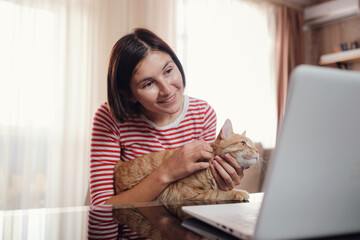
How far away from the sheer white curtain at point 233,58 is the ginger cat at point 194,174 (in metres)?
1.48

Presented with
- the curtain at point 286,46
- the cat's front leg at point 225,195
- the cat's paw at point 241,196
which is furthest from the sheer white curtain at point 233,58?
the cat's paw at point 241,196

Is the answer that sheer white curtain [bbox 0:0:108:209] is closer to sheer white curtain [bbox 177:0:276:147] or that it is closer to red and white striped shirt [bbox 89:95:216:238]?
sheer white curtain [bbox 177:0:276:147]

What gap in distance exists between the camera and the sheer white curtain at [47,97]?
1811 millimetres

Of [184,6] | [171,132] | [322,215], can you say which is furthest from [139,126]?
[184,6]

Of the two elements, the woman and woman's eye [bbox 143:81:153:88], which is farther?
woman's eye [bbox 143:81:153:88]

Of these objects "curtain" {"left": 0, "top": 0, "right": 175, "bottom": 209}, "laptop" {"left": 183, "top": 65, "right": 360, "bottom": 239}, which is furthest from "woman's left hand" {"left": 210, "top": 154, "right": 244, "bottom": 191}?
"curtain" {"left": 0, "top": 0, "right": 175, "bottom": 209}

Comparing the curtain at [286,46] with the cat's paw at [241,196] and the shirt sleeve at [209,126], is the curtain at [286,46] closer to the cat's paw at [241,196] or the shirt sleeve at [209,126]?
the shirt sleeve at [209,126]

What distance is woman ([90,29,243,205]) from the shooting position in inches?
39.5

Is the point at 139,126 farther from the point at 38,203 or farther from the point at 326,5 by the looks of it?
the point at 326,5

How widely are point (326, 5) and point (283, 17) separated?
400 millimetres

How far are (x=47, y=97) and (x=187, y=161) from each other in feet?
4.28

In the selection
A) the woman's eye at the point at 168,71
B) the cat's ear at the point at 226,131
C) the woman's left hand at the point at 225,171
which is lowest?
the woman's left hand at the point at 225,171

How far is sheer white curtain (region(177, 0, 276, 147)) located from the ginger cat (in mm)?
1477

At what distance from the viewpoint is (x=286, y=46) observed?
3109 mm
